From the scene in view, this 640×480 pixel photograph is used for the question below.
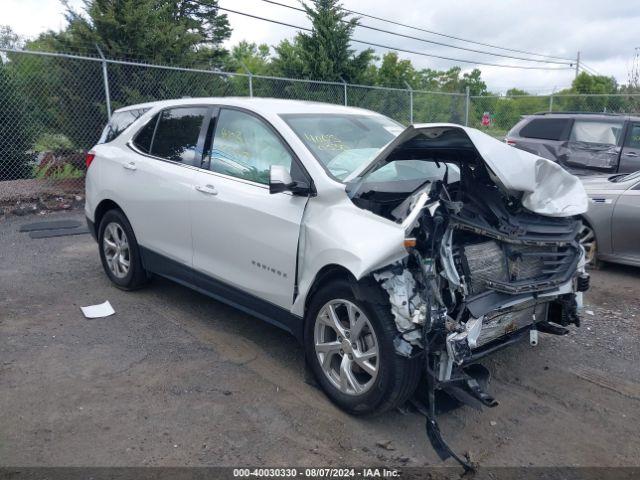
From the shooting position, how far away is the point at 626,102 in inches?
771

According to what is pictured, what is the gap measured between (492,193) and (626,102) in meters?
19.2

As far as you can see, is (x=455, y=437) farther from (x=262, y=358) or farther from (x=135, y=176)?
(x=135, y=176)

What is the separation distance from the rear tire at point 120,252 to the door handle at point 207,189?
121 centimetres

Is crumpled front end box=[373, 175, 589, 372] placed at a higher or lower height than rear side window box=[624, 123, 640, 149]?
lower

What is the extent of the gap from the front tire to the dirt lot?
166 mm

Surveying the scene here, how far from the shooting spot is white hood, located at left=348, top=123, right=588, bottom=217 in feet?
10.5

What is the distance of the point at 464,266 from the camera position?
130 inches

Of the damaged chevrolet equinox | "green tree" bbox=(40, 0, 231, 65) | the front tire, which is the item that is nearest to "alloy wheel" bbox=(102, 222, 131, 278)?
the damaged chevrolet equinox

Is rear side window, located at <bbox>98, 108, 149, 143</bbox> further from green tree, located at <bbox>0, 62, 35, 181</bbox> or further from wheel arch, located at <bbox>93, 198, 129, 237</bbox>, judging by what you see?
green tree, located at <bbox>0, 62, 35, 181</bbox>

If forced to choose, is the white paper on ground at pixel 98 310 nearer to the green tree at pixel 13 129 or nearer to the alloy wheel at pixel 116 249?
the alloy wheel at pixel 116 249

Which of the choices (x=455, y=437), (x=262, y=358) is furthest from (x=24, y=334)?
(x=455, y=437)

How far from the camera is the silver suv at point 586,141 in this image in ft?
31.2

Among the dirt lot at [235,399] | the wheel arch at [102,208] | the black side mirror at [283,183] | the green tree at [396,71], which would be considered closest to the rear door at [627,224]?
the dirt lot at [235,399]

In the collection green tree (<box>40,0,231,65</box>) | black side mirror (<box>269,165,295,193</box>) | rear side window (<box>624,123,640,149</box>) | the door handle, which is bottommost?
the door handle
